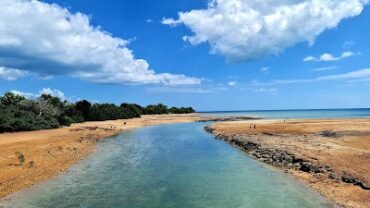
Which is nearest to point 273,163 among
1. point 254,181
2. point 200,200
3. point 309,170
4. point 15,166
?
point 309,170

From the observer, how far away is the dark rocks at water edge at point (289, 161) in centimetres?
2259

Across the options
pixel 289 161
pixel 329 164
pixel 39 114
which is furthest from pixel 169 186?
pixel 39 114

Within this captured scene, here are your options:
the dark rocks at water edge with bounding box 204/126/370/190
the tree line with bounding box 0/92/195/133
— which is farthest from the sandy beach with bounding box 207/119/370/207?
the tree line with bounding box 0/92/195/133

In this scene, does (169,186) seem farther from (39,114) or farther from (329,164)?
(39,114)

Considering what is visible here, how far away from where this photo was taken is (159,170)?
28969 millimetres

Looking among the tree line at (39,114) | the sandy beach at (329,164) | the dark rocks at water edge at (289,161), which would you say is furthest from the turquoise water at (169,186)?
the tree line at (39,114)

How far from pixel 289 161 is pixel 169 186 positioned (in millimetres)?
11745

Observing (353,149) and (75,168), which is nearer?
(75,168)

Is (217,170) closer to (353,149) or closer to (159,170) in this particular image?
(159,170)

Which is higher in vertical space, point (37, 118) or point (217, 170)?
point (37, 118)

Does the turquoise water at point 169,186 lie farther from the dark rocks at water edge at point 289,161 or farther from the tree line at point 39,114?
the tree line at point 39,114

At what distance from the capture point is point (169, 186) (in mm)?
23250

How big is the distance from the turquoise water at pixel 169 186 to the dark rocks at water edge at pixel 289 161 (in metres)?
1.45

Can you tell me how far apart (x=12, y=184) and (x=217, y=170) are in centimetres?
1432
